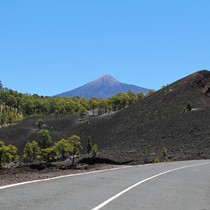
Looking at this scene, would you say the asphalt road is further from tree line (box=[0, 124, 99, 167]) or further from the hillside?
tree line (box=[0, 124, 99, 167])

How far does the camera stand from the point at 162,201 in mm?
10773

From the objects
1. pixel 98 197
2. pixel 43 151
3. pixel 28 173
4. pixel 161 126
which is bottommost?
pixel 98 197

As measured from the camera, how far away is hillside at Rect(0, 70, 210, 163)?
82500 millimetres

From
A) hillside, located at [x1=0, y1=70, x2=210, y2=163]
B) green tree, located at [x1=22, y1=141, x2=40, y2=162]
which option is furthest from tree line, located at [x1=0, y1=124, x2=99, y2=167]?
hillside, located at [x1=0, y1=70, x2=210, y2=163]

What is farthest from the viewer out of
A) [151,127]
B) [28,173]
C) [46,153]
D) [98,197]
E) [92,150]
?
[151,127]

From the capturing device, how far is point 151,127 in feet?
355

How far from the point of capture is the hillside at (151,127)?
8250 centimetres

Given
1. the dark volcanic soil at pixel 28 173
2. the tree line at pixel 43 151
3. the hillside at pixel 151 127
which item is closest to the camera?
the dark volcanic soil at pixel 28 173

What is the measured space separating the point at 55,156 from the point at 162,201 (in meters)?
100

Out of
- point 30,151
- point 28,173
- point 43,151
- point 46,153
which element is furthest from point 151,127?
point 28,173

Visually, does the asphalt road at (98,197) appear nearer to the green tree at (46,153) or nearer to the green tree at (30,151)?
the green tree at (46,153)

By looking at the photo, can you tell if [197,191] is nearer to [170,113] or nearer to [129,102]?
[170,113]

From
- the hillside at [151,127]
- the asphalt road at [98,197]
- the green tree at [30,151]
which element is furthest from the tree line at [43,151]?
the asphalt road at [98,197]

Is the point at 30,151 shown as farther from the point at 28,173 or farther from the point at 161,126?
the point at 28,173
